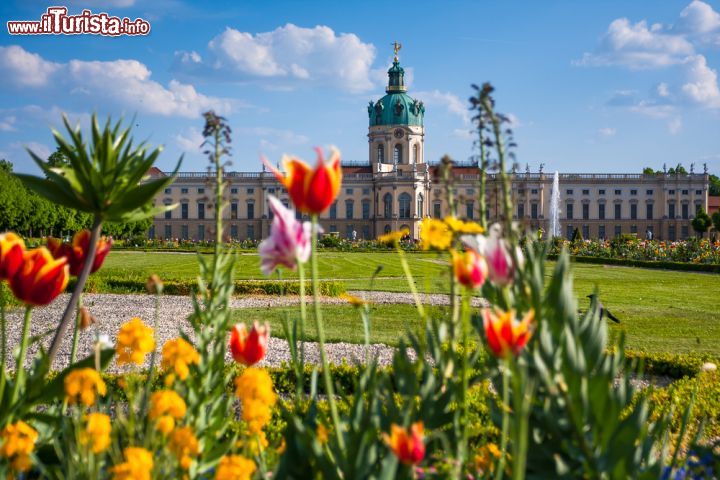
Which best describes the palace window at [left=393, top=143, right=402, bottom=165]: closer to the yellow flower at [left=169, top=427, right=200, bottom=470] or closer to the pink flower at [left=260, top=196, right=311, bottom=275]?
the pink flower at [left=260, top=196, right=311, bottom=275]

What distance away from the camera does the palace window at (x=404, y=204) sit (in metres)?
55.7

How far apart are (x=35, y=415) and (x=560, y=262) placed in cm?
152

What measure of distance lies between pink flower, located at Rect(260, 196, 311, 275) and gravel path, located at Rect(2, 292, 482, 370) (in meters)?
3.10

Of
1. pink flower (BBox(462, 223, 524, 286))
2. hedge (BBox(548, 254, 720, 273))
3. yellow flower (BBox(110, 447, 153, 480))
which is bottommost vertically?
hedge (BBox(548, 254, 720, 273))

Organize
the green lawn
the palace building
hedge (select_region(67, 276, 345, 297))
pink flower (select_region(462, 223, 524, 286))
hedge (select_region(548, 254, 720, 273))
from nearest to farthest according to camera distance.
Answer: pink flower (select_region(462, 223, 524, 286)) < the green lawn < hedge (select_region(67, 276, 345, 297)) < hedge (select_region(548, 254, 720, 273)) < the palace building

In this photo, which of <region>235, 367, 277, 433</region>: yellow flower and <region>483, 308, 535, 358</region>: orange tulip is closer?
<region>483, 308, 535, 358</region>: orange tulip

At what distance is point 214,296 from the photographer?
204 cm

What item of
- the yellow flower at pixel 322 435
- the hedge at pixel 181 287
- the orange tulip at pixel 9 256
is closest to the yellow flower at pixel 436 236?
the yellow flower at pixel 322 435

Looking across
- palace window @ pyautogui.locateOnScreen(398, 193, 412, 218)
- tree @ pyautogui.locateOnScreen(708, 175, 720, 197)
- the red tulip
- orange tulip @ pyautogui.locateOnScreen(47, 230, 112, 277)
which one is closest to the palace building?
palace window @ pyautogui.locateOnScreen(398, 193, 412, 218)

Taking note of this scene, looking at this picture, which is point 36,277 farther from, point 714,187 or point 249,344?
point 714,187

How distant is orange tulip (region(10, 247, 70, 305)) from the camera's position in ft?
5.76

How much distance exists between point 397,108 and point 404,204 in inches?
332

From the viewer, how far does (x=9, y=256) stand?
5.76 feet

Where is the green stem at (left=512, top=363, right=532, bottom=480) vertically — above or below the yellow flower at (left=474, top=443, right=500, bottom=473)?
above
